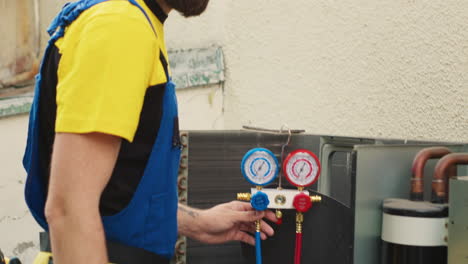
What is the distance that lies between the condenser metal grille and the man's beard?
56 cm

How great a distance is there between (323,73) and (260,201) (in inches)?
54.9

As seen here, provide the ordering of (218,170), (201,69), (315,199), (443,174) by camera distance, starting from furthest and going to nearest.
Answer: (201,69) < (218,170) < (315,199) < (443,174)

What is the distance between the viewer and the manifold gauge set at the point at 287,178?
152 cm

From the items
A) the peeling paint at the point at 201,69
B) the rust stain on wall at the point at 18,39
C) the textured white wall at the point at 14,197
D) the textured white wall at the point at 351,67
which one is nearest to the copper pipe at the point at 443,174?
the textured white wall at the point at 351,67

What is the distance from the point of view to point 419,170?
4.77 feet

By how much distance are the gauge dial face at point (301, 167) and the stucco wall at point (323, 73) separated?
842 mm

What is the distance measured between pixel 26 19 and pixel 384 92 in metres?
2.48

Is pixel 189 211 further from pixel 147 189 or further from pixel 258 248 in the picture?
pixel 147 189

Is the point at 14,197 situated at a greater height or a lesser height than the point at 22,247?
greater

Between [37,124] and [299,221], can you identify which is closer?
[37,124]

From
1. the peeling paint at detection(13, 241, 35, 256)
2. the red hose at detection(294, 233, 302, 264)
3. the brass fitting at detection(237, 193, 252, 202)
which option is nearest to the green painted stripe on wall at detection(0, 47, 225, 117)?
the peeling paint at detection(13, 241, 35, 256)

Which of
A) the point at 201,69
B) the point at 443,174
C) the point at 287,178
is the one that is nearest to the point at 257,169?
the point at 287,178

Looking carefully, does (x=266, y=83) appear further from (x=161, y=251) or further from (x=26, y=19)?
(x=161, y=251)

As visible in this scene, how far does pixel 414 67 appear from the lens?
2.33 meters
